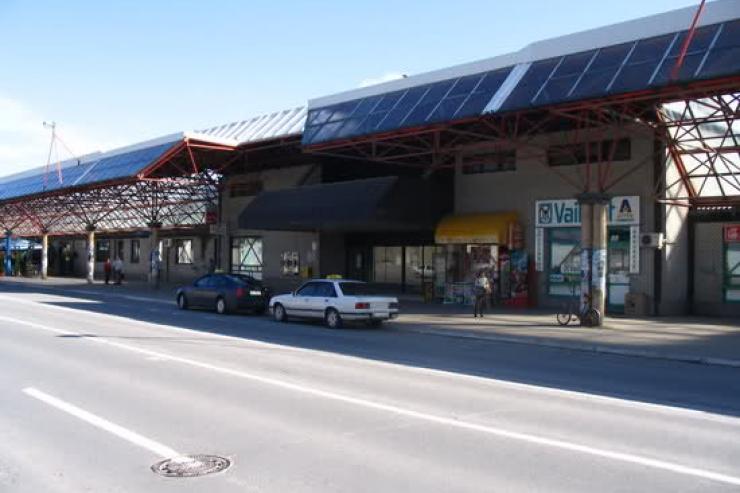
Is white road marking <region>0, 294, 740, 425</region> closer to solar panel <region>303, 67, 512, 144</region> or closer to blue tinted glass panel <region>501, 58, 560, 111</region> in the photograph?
blue tinted glass panel <region>501, 58, 560, 111</region>

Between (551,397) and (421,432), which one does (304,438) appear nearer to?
(421,432)

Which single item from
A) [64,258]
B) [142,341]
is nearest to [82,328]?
[142,341]

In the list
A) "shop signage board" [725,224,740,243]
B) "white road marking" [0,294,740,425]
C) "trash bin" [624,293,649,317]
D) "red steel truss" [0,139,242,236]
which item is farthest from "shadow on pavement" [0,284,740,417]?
"red steel truss" [0,139,242,236]

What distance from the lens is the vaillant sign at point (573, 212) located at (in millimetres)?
23406

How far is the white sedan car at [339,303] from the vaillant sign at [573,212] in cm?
801

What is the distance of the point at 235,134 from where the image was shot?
1428 inches

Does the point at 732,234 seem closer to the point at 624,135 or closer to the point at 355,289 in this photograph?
the point at 624,135

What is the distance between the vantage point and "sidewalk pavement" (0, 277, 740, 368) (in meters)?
15.4

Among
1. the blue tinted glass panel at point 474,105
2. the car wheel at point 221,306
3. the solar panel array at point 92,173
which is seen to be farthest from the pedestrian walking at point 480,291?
the solar panel array at point 92,173

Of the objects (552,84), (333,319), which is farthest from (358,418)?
(552,84)

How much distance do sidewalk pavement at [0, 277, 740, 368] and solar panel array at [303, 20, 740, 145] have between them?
6107 mm

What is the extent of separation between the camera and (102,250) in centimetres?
5819

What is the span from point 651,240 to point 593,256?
12.0 feet

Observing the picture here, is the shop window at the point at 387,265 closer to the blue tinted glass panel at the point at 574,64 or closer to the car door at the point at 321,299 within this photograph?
the car door at the point at 321,299
